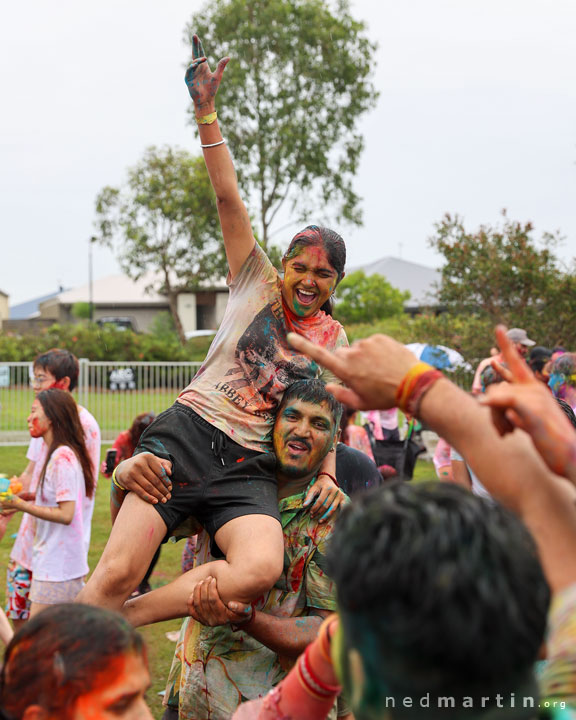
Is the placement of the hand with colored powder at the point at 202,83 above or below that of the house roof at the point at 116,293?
above

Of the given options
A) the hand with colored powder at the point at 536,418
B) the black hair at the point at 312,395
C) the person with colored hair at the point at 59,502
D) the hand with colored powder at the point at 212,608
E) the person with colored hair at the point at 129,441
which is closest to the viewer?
the hand with colored powder at the point at 536,418

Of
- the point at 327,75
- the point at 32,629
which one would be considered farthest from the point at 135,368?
the point at 327,75

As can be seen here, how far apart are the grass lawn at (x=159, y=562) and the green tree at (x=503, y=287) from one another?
277cm

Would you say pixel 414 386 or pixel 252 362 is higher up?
pixel 414 386

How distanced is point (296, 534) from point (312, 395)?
62cm

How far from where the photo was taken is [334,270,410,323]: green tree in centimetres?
3628

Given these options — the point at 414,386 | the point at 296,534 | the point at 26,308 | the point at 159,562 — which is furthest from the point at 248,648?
the point at 26,308

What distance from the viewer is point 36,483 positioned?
5113 mm

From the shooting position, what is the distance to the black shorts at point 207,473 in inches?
124

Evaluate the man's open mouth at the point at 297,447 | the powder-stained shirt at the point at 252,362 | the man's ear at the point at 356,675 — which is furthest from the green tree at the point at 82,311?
the man's ear at the point at 356,675

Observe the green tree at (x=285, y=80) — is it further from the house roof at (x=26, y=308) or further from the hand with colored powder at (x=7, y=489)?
the house roof at (x=26, y=308)

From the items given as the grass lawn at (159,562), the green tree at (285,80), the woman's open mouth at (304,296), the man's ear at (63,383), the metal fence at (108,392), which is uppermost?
the green tree at (285,80)

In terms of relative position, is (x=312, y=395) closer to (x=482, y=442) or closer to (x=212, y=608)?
(x=212, y=608)

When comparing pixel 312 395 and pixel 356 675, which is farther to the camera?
pixel 312 395
